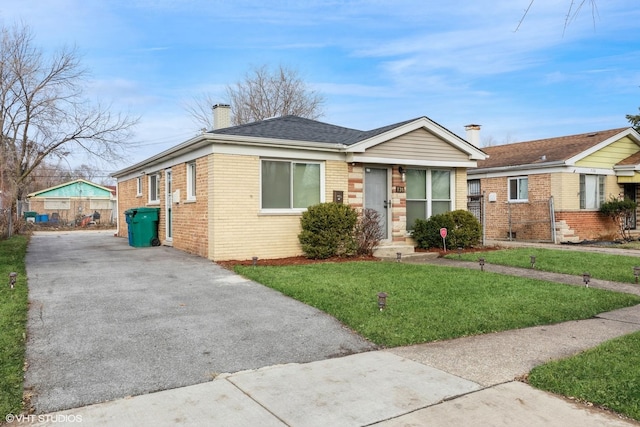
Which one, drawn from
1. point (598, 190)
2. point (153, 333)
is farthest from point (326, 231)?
point (598, 190)

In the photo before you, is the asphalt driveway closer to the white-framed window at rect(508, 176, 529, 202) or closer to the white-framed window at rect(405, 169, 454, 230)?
the white-framed window at rect(405, 169, 454, 230)

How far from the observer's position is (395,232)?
13586mm

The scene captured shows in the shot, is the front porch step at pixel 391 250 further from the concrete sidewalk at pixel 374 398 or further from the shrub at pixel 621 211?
the shrub at pixel 621 211

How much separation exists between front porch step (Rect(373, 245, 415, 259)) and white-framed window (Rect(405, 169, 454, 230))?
114cm

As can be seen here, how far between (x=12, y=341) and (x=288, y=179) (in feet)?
25.6

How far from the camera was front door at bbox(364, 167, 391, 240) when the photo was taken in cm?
1323

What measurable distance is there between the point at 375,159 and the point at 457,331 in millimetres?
7815

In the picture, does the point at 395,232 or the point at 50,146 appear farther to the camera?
the point at 50,146

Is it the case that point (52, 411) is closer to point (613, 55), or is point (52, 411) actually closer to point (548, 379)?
point (548, 379)

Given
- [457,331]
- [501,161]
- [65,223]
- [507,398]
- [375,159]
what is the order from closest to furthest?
[507,398], [457,331], [375,159], [501,161], [65,223]

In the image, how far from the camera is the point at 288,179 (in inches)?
470

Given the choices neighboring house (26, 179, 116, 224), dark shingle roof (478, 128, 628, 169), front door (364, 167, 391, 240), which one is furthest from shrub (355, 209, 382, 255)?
neighboring house (26, 179, 116, 224)

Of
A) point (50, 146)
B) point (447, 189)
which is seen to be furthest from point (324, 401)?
point (50, 146)

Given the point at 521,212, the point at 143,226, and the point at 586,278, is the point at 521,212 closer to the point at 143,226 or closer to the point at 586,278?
the point at 586,278
